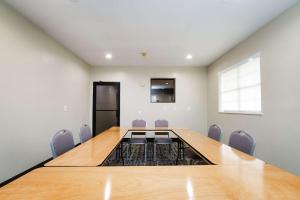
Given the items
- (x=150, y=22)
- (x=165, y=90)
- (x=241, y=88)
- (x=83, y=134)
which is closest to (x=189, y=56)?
(x=241, y=88)

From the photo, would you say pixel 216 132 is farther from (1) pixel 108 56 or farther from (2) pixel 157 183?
(1) pixel 108 56

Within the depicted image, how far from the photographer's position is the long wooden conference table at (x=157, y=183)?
2.63ft

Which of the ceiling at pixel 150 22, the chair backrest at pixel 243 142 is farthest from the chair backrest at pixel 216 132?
the ceiling at pixel 150 22

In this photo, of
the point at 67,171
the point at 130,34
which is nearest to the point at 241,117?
the point at 130,34

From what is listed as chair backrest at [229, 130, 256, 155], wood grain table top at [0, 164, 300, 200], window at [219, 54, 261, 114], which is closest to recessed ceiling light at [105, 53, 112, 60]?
window at [219, 54, 261, 114]

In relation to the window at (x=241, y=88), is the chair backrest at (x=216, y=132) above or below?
below

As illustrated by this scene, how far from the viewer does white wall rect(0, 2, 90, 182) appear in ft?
7.98

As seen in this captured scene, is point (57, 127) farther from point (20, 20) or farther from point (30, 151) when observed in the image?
point (20, 20)

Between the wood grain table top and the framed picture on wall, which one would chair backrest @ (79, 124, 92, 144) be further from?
the framed picture on wall

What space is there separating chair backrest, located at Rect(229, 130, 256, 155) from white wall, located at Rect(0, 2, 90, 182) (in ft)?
10.2

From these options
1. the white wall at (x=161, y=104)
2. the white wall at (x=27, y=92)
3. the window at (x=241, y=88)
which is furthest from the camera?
the white wall at (x=161, y=104)

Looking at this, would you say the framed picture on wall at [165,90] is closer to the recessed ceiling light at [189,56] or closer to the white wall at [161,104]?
the white wall at [161,104]

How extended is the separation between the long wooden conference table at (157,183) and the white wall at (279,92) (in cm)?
183

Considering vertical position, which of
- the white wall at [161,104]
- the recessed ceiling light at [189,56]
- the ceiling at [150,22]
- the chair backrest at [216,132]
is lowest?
the chair backrest at [216,132]
